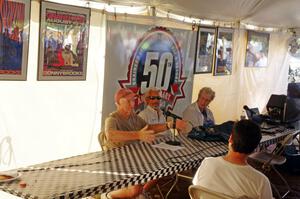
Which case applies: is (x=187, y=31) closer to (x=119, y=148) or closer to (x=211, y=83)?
(x=211, y=83)

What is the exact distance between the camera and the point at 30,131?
3533mm

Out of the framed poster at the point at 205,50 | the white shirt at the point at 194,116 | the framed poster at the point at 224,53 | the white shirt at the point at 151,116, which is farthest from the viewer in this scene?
the framed poster at the point at 224,53

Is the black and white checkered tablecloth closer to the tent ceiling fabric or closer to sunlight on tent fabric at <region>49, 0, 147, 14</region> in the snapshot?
sunlight on tent fabric at <region>49, 0, 147, 14</region>

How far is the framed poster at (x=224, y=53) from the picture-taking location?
585 cm

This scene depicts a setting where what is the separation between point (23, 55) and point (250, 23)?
403cm

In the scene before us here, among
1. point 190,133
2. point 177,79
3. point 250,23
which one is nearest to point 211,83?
point 177,79

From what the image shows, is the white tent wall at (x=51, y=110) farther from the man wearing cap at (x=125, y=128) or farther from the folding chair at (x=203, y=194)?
the folding chair at (x=203, y=194)

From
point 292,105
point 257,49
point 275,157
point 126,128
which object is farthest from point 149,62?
point 257,49

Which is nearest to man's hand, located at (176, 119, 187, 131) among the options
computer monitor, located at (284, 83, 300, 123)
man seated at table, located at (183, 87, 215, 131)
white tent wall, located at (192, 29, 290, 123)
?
man seated at table, located at (183, 87, 215, 131)

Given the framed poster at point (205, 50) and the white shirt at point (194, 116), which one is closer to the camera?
the white shirt at point (194, 116)

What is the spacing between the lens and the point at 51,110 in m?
3.69

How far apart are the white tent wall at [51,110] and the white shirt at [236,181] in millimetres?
1850

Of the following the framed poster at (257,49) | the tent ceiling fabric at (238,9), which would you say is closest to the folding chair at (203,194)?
the tent ceiling fabric at (238,9)

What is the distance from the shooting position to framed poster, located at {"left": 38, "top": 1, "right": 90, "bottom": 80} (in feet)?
11.5
